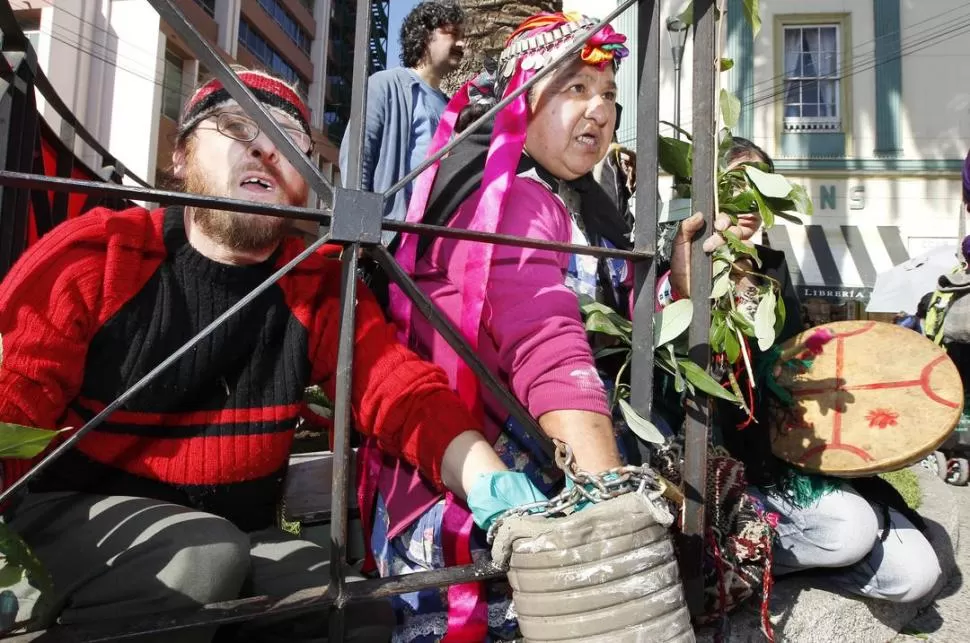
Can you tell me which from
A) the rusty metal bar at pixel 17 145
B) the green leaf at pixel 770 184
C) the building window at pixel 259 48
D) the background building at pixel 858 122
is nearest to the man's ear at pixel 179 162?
the rusty metal bar at pixel 17 145

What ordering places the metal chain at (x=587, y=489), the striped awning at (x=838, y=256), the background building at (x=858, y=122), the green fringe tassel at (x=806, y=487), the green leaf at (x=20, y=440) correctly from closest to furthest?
the green leaf at (x=20, y=440) → the metal chain at (x=587, y=489) → the green fringe tassel at (x=806, y=487) → the striped awning at (x=838, y=256) → the background building at (x=858, y=122)

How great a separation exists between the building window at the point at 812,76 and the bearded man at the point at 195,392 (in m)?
12.6

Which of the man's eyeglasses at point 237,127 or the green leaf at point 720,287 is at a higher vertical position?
the man's eyeglasses at point 237,127

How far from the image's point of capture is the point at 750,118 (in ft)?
40.3

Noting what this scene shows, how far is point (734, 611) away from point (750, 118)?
39.2 ft

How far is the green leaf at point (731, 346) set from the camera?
6.07 feet

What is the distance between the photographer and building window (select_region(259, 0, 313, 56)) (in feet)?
99.5

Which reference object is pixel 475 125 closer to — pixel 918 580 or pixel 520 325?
pixel 520 325

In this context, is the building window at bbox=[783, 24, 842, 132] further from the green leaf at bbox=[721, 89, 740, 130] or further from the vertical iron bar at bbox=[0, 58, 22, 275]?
the vertical iron bar at bbox=[0, 58, 22, 275]

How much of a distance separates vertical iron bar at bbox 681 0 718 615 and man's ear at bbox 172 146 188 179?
1291 millimetres

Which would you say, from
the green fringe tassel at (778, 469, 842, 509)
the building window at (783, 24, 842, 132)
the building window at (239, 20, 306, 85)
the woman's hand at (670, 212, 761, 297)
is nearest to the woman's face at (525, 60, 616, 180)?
the woman's hand at (670, 212, 761, 297)

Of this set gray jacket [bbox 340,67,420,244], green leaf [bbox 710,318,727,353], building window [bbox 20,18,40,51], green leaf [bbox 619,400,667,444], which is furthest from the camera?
building window [bbox 20,18,40,51]

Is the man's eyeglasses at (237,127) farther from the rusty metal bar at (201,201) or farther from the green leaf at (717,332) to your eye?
the green leaf at (717,332)

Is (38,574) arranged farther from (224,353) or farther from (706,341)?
(706,341)
